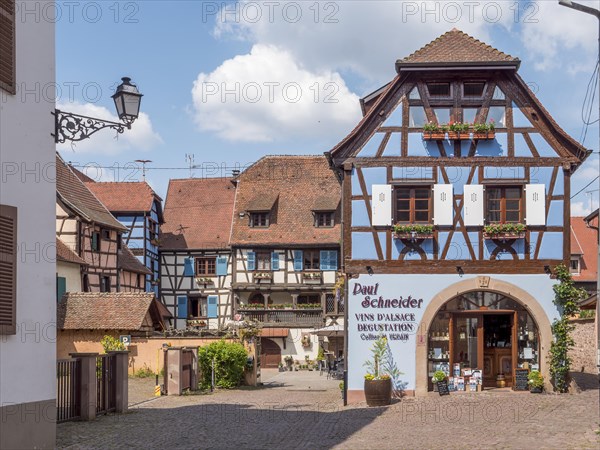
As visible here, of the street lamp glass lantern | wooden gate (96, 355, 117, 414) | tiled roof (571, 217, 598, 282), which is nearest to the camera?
the street lamp glass lantern

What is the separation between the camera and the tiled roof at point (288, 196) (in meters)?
50.1

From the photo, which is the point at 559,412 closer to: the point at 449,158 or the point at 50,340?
the point at 449,158

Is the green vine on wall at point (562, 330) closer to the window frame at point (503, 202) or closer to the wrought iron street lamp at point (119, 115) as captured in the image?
the window frame at point (503, 202)

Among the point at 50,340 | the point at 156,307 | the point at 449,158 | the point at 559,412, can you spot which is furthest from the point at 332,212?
the point at 50,340

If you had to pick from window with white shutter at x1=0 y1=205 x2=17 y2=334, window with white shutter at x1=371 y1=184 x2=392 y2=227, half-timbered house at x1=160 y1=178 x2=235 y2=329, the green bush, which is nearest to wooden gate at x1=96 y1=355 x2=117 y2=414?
window with white shutter at x1=0 y1=205 x2=17 y2=334

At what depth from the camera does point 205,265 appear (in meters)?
53.7

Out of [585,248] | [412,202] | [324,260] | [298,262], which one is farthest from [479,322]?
[585,248]

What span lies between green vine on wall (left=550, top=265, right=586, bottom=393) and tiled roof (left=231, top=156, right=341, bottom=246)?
26.7m

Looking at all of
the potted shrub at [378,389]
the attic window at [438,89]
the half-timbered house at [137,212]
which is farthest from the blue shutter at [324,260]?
the potted shrub at [378,389]

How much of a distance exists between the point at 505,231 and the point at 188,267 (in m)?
33.4

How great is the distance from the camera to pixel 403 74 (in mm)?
23578

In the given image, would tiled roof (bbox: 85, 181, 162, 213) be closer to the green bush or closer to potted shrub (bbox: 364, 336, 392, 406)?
the green bush

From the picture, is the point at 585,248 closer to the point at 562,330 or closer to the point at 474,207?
the point at 562,330

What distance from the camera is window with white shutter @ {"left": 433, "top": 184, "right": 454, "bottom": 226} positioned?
2330 cm
